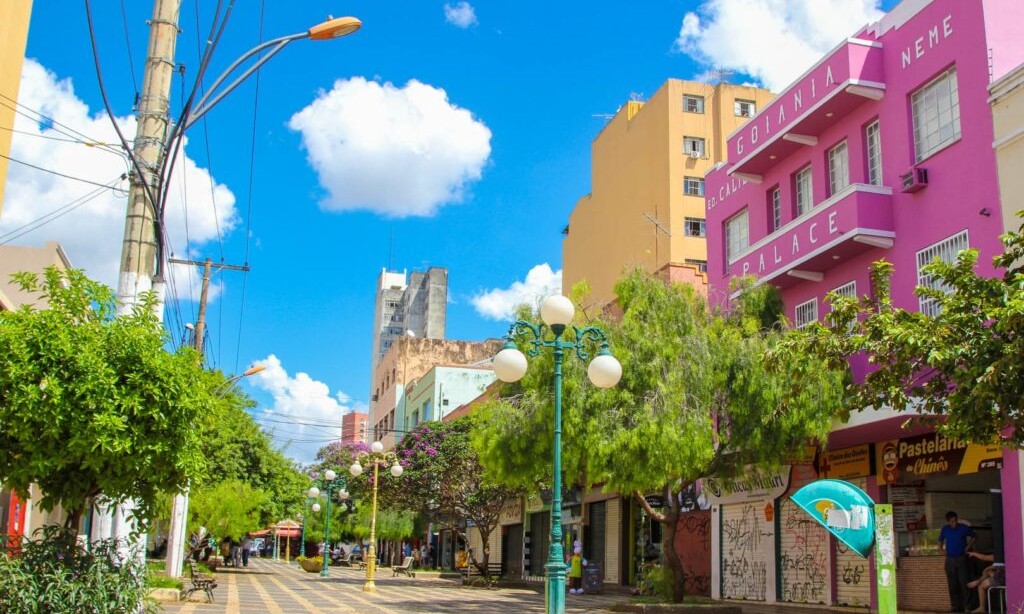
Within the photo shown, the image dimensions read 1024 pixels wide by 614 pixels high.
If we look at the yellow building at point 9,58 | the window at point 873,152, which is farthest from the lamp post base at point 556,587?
the yellow building at point 9,58

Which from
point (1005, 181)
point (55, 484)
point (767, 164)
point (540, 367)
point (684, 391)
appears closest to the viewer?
point (55, 484)

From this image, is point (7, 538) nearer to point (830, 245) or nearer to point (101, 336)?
point (101, 336)

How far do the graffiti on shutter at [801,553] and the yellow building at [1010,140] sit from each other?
808 centimetres

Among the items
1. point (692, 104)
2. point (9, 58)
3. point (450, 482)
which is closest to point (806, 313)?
point (450, 482)

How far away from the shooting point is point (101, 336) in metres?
10.3

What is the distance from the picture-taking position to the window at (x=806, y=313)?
2127 cm

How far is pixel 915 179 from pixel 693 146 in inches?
951

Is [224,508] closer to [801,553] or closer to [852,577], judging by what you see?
[801,553]

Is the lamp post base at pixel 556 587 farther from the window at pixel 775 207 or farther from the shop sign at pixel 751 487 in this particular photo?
the window at pixel 775 207

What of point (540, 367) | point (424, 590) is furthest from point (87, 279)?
point (424, 590)

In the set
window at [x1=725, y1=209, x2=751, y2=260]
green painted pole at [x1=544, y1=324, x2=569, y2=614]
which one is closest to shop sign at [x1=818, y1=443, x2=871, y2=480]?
window at [x1=725, y1=209, x2=751, y2=260]

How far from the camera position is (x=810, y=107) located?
2092 cm

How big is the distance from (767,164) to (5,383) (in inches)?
710

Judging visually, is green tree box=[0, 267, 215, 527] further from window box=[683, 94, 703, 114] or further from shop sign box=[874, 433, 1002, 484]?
window box=[683, 94, 703, 114]
